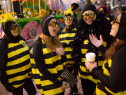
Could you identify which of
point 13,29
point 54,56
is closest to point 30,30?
point 13,29

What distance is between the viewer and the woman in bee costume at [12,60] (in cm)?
187

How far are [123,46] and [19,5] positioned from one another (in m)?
Result: 4.81

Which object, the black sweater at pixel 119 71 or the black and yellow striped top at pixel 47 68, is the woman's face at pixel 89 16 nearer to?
the black and yellow striped top at pixel 47 68

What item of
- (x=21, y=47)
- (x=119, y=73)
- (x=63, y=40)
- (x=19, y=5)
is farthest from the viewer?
(x=19, y=5)

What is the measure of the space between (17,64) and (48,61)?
0.66 meters

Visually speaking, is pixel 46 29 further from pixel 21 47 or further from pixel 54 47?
pixel 21 47

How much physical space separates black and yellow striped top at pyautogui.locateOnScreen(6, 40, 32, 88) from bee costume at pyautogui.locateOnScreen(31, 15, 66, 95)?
451 mm

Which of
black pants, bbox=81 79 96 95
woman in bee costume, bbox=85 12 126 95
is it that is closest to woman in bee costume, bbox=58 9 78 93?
black pants, bbox=81 79 96 95

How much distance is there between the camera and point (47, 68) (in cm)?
157

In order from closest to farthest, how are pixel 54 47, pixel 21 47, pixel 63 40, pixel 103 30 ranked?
pixel 54 47, pixel 103 30, pixel 21 47, pixel 63 40

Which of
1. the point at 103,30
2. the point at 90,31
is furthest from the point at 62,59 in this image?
the point at 103,30

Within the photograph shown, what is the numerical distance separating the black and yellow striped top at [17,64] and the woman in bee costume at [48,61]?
41cm

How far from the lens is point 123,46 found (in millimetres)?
964

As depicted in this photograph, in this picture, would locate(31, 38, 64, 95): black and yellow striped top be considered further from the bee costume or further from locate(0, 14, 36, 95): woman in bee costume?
locate(0, 14, 36, 95): woman in bee costume
